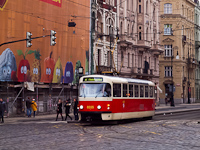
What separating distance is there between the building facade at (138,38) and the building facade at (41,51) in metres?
8.95

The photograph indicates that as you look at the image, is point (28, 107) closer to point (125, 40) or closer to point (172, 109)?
point (125, 40)

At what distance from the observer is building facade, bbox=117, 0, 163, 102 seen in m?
58.6

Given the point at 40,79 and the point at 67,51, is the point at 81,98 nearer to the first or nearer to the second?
Result: the point at 40,79

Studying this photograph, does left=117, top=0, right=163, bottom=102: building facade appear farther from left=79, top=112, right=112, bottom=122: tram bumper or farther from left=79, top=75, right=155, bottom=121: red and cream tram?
left=79, top=112, right=112, bottom=122: tram bumper

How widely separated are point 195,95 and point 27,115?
62.5m

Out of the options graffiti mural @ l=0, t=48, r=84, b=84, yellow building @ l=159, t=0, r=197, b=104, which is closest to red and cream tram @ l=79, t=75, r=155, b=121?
graffiti mural @ l=0, t=48, r=84, b=84

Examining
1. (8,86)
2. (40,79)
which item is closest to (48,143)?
(8,86)

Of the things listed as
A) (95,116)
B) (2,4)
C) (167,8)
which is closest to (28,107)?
(2,4)

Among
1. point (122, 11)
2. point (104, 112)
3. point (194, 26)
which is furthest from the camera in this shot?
point (194, 26)

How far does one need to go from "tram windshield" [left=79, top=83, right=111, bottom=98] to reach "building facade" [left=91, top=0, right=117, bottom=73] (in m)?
25.1

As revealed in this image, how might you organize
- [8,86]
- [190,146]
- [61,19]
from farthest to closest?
[61,19] → [8,86] → [190,146]

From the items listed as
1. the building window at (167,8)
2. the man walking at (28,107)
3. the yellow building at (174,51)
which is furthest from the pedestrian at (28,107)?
the building window at (167,8)

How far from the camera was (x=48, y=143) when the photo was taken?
16.3 meters

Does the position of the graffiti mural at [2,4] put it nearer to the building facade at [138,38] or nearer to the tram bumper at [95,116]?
the tram bumper at [95,116]
